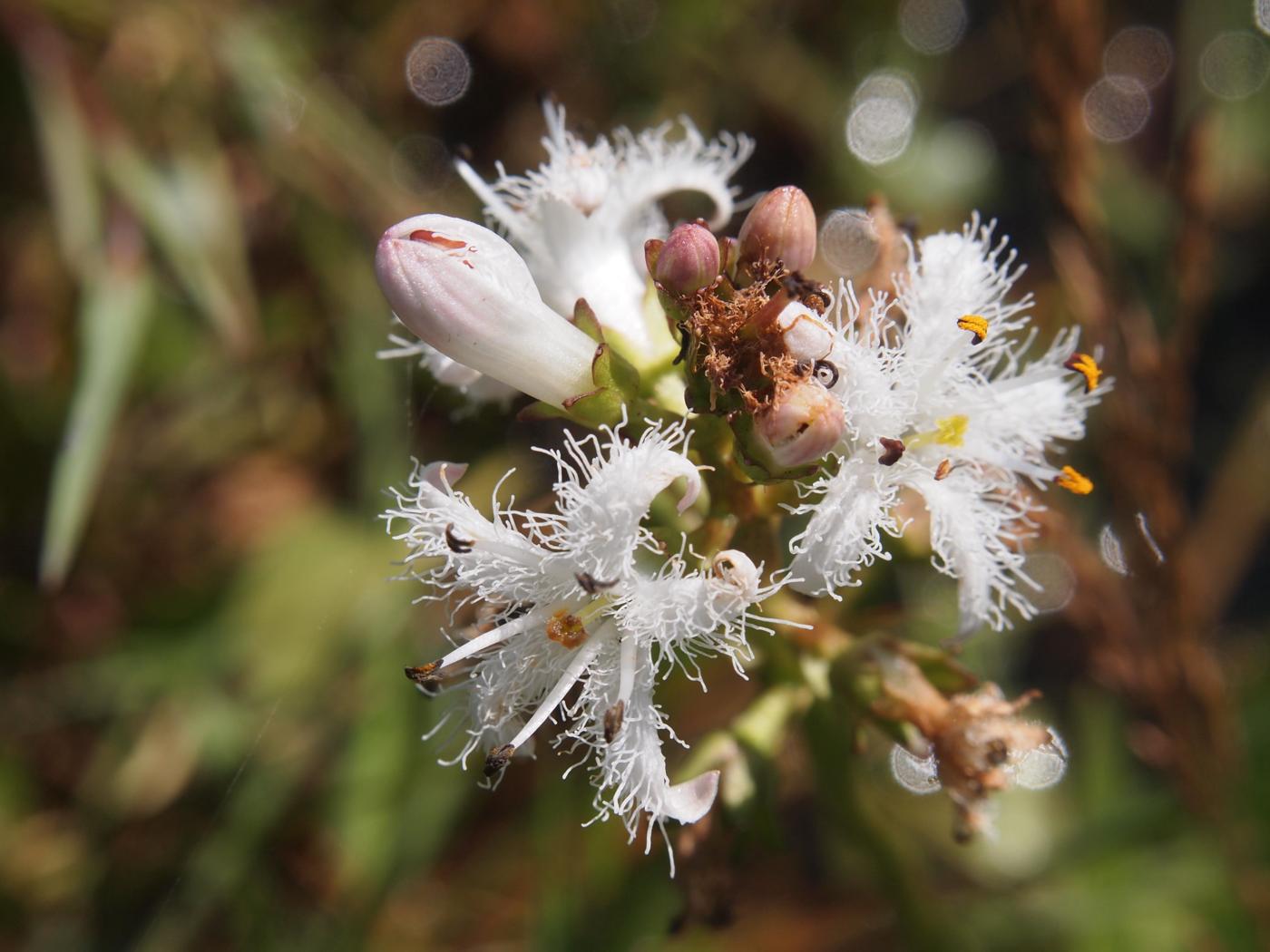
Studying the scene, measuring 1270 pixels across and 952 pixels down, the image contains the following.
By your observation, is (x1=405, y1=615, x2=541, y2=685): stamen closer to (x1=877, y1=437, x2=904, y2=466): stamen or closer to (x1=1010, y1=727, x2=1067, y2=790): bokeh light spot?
(x1=877, y1=437, x2=904, y2=466): stamen

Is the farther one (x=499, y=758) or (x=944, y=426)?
(x=944, y=426)

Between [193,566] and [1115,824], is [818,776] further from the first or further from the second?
[193,566]

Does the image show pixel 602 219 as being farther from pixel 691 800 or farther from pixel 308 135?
pixel 308 135

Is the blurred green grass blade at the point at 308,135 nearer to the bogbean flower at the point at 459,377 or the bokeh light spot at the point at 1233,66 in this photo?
the bogbean flower at the point at 459,377

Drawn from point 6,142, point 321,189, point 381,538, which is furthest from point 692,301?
point 6,142

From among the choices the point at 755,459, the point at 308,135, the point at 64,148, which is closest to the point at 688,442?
the point at 755,459

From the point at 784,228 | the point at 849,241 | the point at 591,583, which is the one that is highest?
the point at 784,228

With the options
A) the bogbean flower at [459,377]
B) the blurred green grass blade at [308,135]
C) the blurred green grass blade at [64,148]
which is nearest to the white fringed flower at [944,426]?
the bogbean flower at [459,377]
